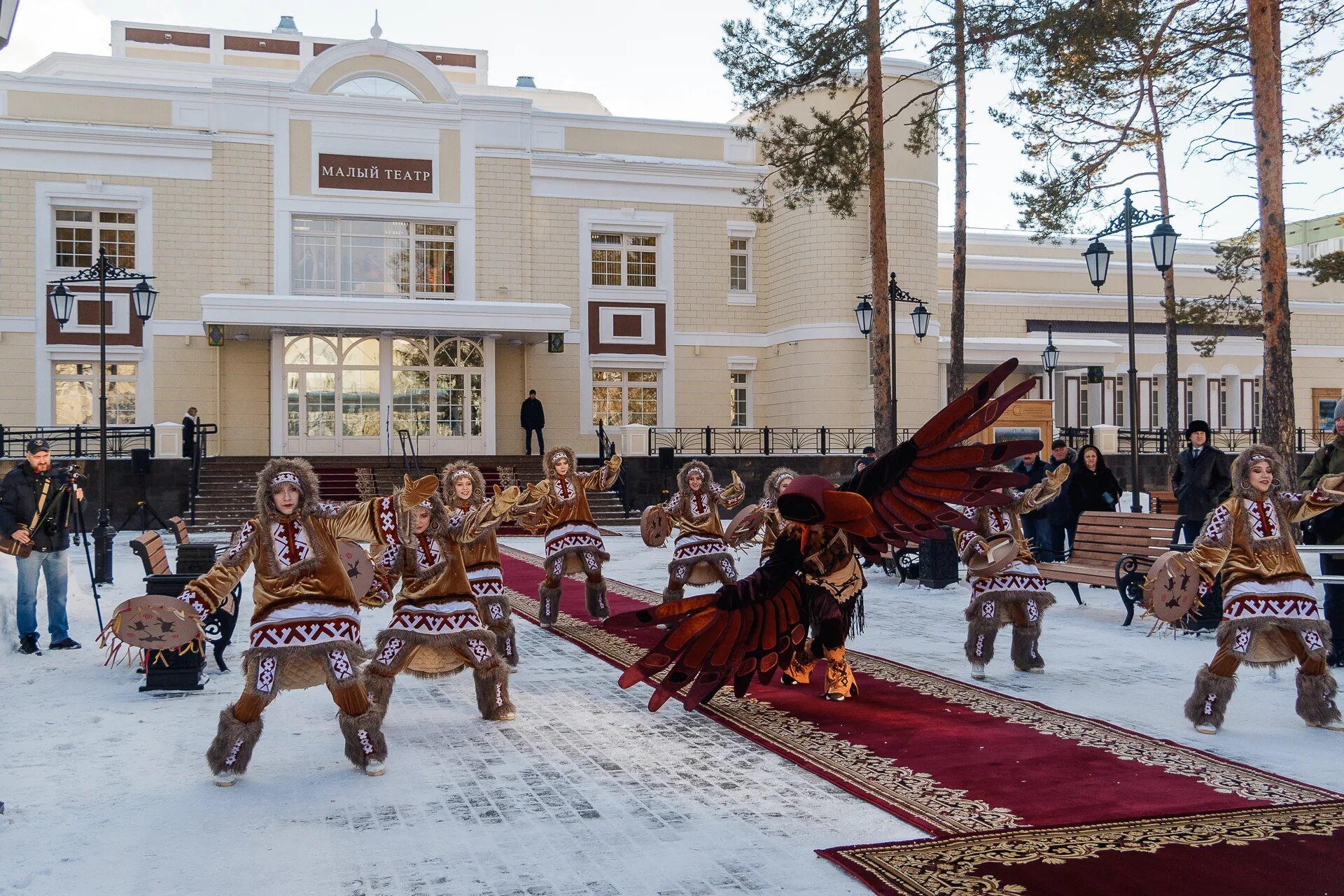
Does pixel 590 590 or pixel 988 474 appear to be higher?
pixel 988 474

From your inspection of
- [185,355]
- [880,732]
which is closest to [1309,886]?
[880,732]

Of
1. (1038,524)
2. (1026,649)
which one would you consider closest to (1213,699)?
(1026,649)

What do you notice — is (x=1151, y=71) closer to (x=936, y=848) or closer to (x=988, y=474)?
(x=988, y=474)

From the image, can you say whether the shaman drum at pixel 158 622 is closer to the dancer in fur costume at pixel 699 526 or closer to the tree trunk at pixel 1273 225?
the dancer in fur costume at pixel 699 526

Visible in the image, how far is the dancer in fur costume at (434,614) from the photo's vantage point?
Answer: 6.21 m

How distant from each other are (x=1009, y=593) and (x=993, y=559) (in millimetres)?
455

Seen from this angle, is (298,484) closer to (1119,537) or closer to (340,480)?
(1119,537)

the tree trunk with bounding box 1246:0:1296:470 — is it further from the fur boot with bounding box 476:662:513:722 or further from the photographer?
the photographer

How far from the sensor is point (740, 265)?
3039 cm

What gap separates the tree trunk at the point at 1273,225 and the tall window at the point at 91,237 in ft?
76.7

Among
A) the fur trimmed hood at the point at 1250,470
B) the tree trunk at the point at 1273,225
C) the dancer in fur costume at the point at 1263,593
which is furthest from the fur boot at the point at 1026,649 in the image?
the tree trunk at the point at 1273,225

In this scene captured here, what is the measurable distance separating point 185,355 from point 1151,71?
21.4 metres

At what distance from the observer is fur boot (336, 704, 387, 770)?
541 centimetres

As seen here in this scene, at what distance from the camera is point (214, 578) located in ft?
17.4
